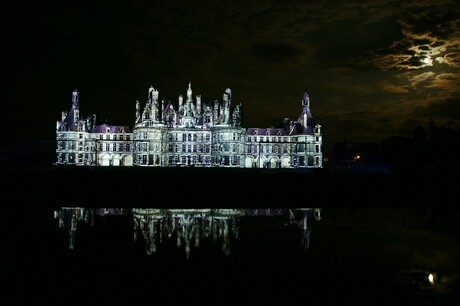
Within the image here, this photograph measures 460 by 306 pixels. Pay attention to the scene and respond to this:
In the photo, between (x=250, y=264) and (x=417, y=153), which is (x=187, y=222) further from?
(x=417, y=153)

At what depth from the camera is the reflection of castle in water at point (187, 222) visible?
11.8 metres

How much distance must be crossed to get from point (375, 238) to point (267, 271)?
510cm

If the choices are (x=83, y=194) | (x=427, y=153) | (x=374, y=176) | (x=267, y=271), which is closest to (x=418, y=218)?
(x=374, y=176)

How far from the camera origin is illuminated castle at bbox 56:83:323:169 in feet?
263

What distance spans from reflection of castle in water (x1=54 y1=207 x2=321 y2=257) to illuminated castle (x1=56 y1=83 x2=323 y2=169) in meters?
58.8

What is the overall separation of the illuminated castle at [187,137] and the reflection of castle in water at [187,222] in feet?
193

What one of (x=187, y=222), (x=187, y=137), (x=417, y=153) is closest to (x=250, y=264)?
(x=187, y=222)

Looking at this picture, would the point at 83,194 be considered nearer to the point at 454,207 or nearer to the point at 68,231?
the point at 68,231

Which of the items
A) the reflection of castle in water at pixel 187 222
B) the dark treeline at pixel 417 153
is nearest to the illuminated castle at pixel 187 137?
the dark treeline at pixel 417 153

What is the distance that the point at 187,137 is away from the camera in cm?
8206

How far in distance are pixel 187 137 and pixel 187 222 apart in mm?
67810

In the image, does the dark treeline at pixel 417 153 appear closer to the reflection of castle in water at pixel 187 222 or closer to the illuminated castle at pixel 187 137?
the illuminated castle at pixel 187 137

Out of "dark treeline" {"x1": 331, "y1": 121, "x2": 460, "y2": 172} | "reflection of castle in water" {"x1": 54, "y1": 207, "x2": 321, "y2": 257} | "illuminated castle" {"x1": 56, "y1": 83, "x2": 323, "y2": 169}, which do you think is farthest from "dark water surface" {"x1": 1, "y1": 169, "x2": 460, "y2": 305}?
"illuminated castle" {"x1": 56, "y1": 83, "x2": 323, "y2": 169}

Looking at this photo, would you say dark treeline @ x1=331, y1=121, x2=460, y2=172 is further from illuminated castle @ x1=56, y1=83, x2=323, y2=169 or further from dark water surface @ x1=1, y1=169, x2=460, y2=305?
dark water surface @ x1=1, y1=169, x2=460, y2=305
